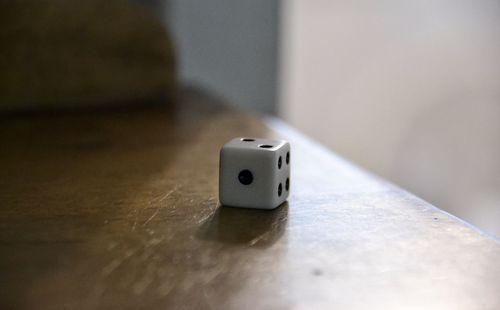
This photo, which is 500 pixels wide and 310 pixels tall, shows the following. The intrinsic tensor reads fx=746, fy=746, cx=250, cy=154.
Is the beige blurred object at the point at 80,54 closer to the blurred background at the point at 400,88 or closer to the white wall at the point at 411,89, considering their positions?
the blurred background at the point at 400,88

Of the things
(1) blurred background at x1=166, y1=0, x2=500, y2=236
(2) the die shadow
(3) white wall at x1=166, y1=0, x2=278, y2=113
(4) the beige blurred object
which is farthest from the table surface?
(1) blurred background at x1=166, y1=0, x2=500, y2=236

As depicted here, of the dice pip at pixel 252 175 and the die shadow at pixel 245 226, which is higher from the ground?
the dice pip at pixel 252 175

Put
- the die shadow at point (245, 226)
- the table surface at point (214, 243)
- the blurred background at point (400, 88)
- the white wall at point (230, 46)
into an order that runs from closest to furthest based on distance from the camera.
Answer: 1. the table surface at point (214, 243)
2. the die shadow at point (245, 226)
3. the white wall at point (230, 46)
4. the blurred background at point (400, 88)

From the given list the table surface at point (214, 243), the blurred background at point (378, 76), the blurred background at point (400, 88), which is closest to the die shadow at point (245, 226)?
the table surface at point (214, 243)

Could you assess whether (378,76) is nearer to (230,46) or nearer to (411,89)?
(411,89)

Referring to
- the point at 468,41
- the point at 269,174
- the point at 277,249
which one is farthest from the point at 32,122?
the point at 468,41

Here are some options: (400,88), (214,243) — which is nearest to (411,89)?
(400,88)
